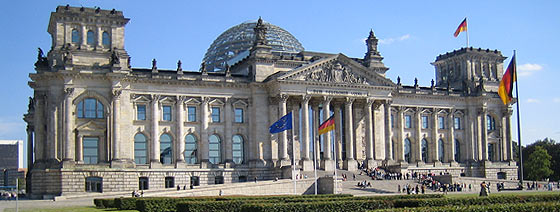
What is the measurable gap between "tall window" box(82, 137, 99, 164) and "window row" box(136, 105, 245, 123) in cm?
546

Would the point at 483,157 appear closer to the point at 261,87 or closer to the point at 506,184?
the point at 506,184

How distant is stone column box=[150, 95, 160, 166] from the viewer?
7800 cm

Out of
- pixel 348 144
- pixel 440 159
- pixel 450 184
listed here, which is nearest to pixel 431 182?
pixel 450 184

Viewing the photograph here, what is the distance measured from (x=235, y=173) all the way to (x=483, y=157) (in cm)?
3897

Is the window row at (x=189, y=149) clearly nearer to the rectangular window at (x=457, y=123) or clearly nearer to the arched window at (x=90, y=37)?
the arched window at (x=90, y=37)

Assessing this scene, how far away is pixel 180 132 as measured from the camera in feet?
261

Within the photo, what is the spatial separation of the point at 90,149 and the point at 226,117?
16.1 metres

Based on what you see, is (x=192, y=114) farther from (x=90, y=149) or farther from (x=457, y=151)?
(x=457, y=151)

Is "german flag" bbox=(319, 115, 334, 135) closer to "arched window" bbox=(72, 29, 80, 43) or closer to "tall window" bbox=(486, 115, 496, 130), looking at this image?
"arched window" bbox=(72, 29, 80, 43)

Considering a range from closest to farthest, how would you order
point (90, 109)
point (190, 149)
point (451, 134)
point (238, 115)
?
point (90, 109) → point (190, 149) → point (238, 115) → point (451, 134)

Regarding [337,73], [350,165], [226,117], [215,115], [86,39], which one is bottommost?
[350,165]

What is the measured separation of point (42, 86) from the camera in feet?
244

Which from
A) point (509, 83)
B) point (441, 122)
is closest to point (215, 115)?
point (441, 122)

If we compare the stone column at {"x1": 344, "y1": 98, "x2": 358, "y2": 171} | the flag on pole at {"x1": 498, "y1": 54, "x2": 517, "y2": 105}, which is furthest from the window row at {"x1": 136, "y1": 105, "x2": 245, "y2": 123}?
the flag on pole at {"x1": 498, "y1": 54, "x2": 517, "y2": 105}
